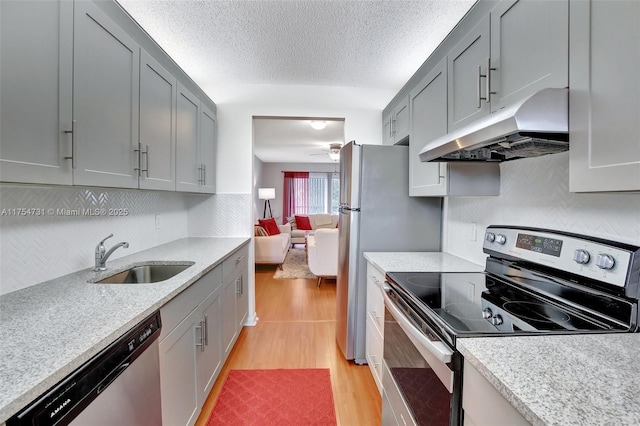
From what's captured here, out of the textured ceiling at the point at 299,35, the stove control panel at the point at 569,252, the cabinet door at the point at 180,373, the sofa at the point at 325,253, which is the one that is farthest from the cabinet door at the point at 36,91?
the sofa at the point at 325,253

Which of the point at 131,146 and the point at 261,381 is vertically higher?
the point at 131,146

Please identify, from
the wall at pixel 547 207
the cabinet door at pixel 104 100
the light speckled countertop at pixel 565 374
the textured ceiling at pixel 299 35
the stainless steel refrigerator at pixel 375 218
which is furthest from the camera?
the stainless steel refrigerator at pixel 375 218

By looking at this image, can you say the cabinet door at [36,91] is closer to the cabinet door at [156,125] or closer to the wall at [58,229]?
the wall at [58,229]

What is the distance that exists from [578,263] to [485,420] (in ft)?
2.15

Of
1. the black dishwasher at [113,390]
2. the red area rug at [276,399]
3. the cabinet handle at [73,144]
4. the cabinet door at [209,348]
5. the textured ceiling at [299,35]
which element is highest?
the textured ceiling at [299,35]

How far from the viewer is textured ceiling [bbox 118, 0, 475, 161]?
1714 millimetres

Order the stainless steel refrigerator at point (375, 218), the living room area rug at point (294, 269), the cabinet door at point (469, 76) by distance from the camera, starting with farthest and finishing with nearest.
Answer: the living room area rug at point (294, 269), the stainless steel refrigerator at point (375, 218), the cabinet door at point (469, 76)

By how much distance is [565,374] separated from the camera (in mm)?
633

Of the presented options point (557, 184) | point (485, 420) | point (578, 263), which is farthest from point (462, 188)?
point (485, 420)

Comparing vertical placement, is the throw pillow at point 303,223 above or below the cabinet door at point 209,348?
above

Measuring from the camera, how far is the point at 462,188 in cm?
161

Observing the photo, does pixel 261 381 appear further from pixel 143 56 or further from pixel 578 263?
pixel 143 56

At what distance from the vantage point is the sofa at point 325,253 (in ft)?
13.2

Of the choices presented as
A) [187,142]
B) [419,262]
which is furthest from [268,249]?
[419,262]
